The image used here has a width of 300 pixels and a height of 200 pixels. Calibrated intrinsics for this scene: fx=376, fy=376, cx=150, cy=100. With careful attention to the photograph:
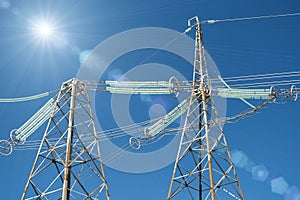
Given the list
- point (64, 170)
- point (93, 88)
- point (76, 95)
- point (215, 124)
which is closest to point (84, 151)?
point (64, 170)

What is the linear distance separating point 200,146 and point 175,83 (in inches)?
189

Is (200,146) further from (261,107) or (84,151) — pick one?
(84,151)

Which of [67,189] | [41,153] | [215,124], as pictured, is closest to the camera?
[67,189]

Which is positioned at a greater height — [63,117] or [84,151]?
[63,117]

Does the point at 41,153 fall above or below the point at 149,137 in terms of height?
below

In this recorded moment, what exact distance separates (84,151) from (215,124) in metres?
8.73

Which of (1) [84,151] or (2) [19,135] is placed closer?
(1) [84,151]

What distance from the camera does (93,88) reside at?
28.8 meters

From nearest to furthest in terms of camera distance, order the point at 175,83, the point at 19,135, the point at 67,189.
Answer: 1. the point at 67,189
2. the point at 175,83
3. the point at 19,135

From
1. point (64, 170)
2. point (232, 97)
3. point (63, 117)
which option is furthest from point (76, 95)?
point (232, 97)

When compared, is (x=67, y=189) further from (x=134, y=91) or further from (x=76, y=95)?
(x=134, y=91)

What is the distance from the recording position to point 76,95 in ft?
85.2

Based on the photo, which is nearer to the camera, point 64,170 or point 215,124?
point 64,170

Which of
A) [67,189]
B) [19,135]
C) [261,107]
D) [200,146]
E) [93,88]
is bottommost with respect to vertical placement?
[67,189]
